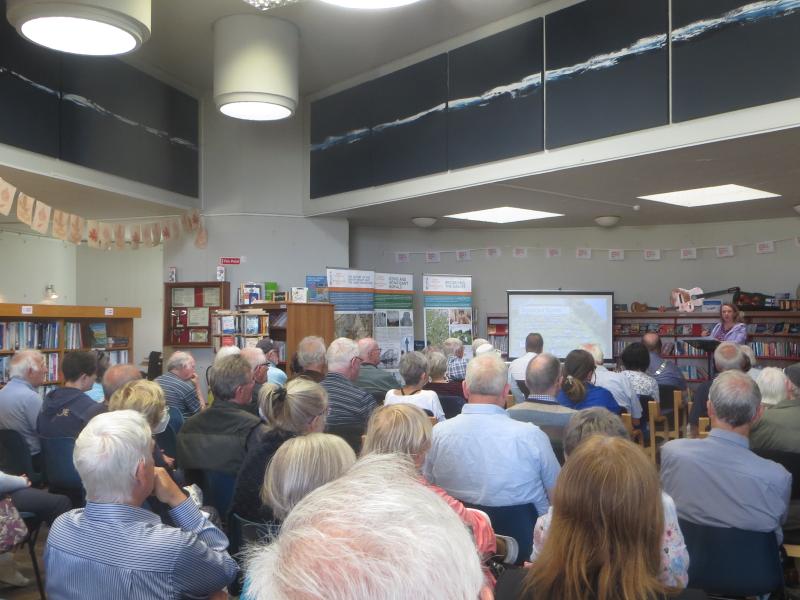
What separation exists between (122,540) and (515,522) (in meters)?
1.56

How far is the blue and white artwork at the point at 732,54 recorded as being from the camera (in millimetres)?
5137

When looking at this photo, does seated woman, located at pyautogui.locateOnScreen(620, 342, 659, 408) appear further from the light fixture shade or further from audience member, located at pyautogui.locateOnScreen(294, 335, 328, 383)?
the light fixture shade

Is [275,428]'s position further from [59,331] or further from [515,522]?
[59,331]

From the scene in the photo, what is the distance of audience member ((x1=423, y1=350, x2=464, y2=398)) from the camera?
532cm

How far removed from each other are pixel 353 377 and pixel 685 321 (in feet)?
22.4

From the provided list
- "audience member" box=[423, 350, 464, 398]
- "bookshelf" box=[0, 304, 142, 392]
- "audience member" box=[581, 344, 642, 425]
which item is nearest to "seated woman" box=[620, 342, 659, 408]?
"audience member" box=[581, 344, 642, 425]

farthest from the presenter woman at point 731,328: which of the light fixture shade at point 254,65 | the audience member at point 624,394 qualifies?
the light fixture shade at point 254,65

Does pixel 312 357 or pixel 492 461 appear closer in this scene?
pixel 492 461

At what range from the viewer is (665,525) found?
192cm

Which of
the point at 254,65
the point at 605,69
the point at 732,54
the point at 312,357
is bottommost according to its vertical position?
the point at 312,357

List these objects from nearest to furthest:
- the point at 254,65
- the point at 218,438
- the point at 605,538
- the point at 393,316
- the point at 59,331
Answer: the point at 605,538, the point at 218,438, the point at 59,331, the point at 254,65, the point at 393,316

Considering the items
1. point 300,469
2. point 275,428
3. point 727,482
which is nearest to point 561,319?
point 727,482

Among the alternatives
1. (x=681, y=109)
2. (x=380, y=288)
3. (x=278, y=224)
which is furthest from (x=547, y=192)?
(x=278, y=224)

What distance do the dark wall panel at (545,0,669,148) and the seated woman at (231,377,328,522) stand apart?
14.1 ft
